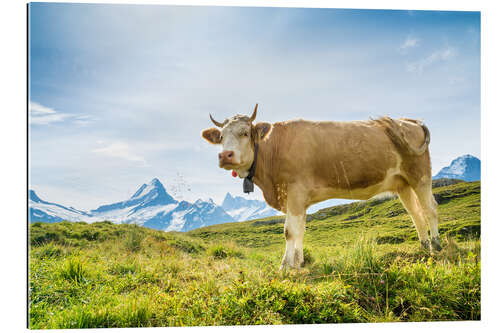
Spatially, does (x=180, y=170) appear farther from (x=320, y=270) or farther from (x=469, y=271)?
(x=469, y=271)

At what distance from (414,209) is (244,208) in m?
2.52

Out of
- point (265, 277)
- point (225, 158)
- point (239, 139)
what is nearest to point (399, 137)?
point (239, 139)

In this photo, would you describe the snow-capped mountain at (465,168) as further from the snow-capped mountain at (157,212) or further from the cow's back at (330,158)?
the snow-capped mountain at (157,212)

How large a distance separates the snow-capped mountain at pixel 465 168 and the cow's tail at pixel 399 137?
451 millimetres

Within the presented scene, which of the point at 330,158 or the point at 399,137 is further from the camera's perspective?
the point at 399,137

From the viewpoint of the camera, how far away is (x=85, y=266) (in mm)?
4043

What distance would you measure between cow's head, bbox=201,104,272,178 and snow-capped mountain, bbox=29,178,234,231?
2.56 feet

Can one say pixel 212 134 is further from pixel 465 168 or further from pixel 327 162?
pixel 465 168

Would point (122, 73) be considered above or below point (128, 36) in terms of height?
below

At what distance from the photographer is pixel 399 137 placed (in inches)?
205

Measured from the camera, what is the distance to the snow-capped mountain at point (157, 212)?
4.70 meters
